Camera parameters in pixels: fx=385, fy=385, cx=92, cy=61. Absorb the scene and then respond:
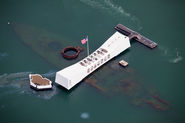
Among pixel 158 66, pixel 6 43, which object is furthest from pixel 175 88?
pixel 6 43

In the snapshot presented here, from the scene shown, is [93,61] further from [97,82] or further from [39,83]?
[39,83]

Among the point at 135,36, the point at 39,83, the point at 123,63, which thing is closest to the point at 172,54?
the point at 135,36

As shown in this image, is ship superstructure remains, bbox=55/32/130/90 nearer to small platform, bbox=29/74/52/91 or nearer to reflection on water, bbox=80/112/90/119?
small platform, bbox=29/74/52/91

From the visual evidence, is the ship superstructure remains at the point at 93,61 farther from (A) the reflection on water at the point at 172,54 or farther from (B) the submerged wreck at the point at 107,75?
(A) the reflection on water at the point at 172,54

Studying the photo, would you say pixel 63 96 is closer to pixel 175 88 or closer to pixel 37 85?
pixel 37 85

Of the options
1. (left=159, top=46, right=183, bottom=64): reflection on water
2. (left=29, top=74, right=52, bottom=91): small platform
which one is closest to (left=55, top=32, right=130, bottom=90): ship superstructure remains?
(left=29, top=74, right=52, bottom=91): small platform

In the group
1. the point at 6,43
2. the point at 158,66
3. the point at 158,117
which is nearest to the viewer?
the point at 158,117
